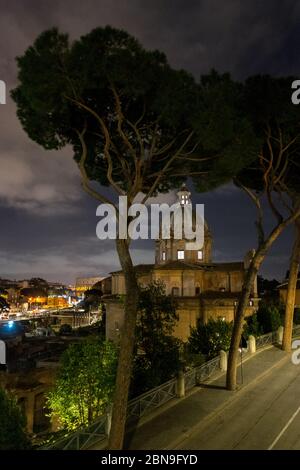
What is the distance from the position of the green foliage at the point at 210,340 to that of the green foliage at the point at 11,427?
1410 centimetres

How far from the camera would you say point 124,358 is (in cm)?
1043

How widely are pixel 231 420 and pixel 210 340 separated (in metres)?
9.32

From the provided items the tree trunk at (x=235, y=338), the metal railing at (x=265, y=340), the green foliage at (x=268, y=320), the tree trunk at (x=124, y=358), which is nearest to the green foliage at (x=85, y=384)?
the tree trunk at (x=124, y=358)

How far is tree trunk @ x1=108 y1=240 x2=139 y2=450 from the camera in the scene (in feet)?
33.2

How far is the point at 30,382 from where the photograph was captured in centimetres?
2678

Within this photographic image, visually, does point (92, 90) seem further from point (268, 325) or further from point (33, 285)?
point (33, 285)

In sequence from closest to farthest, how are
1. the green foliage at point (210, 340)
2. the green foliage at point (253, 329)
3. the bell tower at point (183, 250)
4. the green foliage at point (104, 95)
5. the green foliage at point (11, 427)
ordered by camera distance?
the green foliage at point (11, 427)
the green foliage at point (104, 95)
the green foliage at point (210, 340)
the green foliage at point (253, 329)
the bell tower at point (183, 250)

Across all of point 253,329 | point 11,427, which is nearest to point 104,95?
point 11,427

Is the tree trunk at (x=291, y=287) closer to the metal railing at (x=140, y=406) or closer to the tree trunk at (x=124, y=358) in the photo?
the metal railing at (x=140, y=406)

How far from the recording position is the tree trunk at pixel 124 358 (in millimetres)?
10125

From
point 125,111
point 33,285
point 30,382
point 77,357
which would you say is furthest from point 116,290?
point 33,285

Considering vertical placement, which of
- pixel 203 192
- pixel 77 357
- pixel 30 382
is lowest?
pixel 30 382

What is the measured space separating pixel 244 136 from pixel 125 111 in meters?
3.71

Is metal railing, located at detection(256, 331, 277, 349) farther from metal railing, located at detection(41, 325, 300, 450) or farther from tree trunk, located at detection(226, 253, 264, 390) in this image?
tree trunk, located at detection(226, 253, 264, 390)
